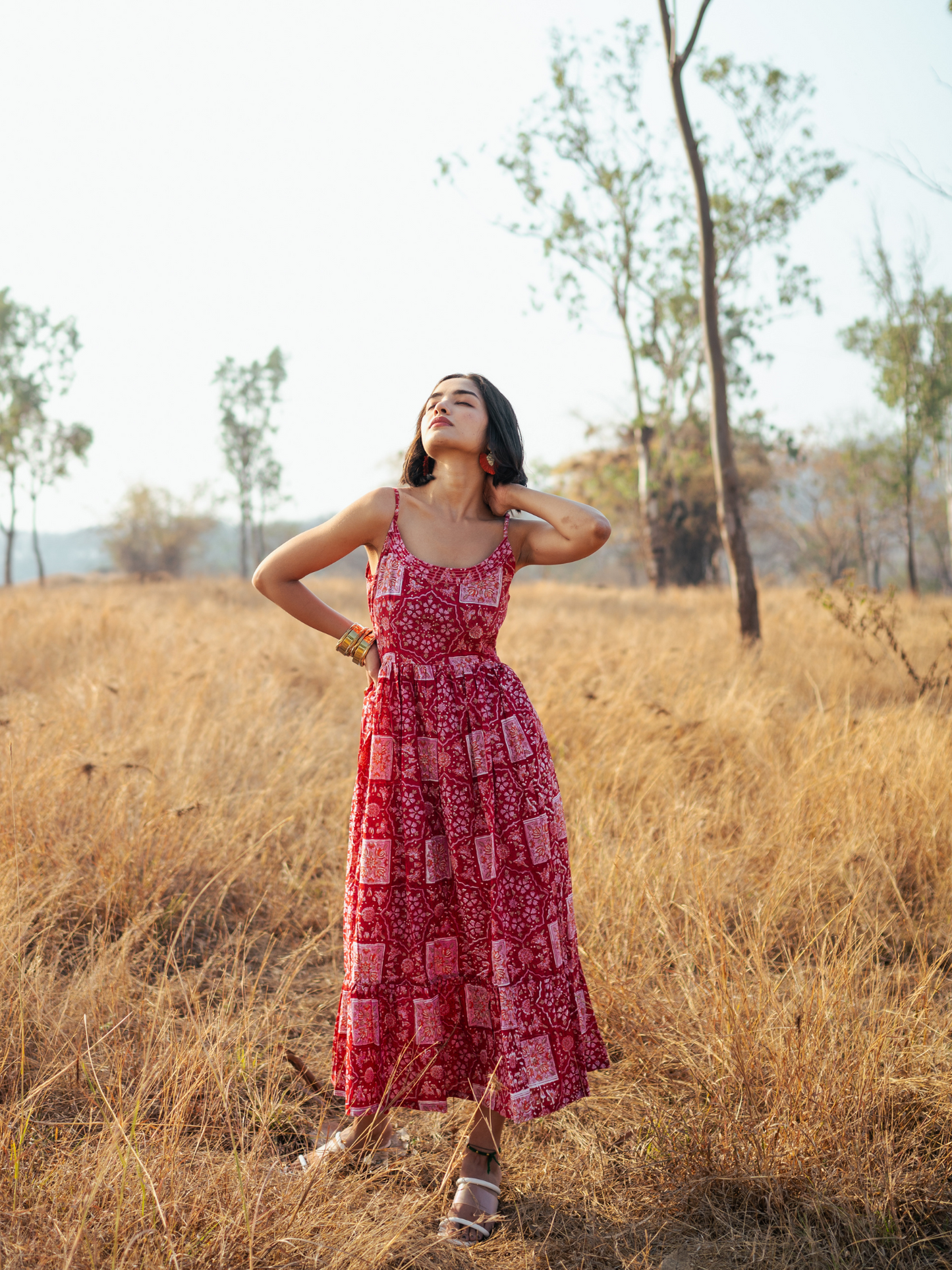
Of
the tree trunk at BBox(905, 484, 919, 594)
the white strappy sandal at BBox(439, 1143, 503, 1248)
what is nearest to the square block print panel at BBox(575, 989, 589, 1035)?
the white strappy sandal at BBox(439, 1143, 503, 1248)

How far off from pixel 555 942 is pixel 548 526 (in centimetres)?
109

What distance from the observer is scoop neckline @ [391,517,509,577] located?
2.23 meters

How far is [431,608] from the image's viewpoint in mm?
2203

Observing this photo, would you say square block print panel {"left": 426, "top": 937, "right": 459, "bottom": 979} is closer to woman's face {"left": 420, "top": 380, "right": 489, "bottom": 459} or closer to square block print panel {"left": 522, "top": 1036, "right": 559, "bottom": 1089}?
square block print panel {"left": 522, "top": 1036, "right": 559, "bottom": 1089}

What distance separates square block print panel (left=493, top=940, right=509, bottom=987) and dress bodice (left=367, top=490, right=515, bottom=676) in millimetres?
714

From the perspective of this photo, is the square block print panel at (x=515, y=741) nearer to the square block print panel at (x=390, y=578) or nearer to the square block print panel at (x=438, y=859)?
the square block print panel at (x=438, y=859)

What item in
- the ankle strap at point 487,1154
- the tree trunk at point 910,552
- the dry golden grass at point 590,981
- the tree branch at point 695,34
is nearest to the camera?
the dry golden grass at point 590,981

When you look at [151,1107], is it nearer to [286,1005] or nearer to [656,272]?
[286,1005]

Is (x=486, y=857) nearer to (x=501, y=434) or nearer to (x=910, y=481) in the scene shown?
(x=501, y=434)

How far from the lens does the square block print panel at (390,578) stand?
2213 mm

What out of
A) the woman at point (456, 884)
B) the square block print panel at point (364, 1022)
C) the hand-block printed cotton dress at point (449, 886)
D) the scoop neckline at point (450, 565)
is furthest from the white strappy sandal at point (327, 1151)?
the scoop neckline at point (450, 565)

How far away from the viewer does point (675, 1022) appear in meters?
2.54

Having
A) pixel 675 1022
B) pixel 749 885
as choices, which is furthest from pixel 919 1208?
pixel 749 885

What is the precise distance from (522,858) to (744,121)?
19027 millimetres
